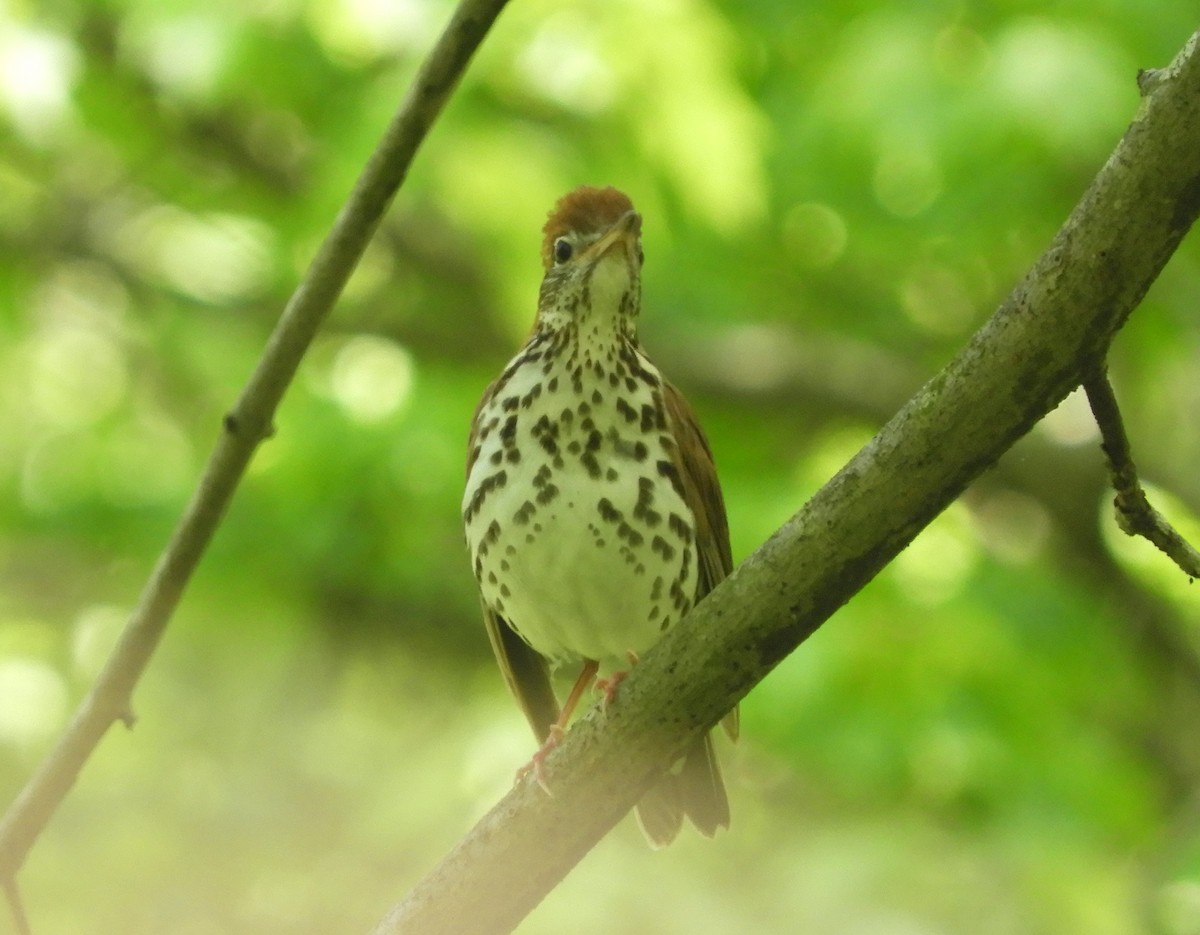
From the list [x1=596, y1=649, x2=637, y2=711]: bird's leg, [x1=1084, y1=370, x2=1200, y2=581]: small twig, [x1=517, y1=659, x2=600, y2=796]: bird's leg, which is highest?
[x1=517, y1=659, x2=600, y2=796]: bird's leg

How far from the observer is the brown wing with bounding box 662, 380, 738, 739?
11.3ft

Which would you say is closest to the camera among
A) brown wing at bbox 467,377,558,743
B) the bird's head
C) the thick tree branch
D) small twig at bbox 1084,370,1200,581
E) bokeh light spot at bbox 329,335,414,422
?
the thick tree branch

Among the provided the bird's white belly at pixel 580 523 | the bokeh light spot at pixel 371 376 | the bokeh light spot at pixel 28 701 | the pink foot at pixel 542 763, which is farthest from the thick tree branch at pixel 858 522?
the bokeh light spot at pixel 28 701

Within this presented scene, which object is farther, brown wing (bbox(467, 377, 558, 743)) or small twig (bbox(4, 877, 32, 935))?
brown wing (bbox(467, 377, 558, 743))

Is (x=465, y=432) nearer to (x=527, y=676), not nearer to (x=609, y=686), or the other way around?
(x=527, y=676)

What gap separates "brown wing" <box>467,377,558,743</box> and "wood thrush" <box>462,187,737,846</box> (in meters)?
0.25

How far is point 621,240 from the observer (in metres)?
3.40

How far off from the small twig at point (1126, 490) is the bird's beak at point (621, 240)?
142cm

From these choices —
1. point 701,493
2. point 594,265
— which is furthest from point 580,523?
point 594,265

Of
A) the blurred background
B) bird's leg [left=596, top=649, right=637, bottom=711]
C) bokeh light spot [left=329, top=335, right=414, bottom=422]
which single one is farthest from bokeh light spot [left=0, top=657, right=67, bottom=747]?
bird's leg [left=596, top=649, right=637, bottom=711]

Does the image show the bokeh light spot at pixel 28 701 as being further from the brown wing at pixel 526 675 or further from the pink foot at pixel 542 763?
the pink foot at pixel 542 763

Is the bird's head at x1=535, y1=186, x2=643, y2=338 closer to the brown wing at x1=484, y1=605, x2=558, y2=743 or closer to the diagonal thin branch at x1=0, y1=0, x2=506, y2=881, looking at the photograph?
the brown wing at x1=484, y1=605, x2=558, y2=743

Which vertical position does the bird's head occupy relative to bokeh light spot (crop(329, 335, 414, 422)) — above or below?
below

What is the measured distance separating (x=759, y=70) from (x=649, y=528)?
3.26 metres
